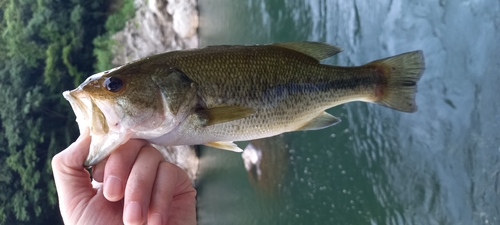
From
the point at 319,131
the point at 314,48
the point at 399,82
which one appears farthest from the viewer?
the point at 319,131

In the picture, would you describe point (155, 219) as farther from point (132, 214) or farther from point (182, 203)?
point (182, 203)

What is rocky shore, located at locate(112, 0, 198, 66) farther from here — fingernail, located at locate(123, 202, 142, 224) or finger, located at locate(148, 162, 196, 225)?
fingernail, located at locate(123, 202, 142, 224)

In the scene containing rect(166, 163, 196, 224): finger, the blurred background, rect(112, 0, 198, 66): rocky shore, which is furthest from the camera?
rect(112, 0, 198, 66): rocky shore

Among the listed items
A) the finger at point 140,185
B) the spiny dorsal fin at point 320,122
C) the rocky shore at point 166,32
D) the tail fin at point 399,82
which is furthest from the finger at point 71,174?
the rocky shore at point 166,32

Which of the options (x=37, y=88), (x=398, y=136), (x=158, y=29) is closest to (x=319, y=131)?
(x=398, y=136)

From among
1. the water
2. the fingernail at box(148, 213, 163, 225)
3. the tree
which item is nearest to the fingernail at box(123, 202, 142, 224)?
Answer: the fingernail at box(148, 213, 163, 225)

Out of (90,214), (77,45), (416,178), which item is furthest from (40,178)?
(90,214)

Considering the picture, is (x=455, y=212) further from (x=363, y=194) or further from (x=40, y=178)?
(x=40, y=178)
